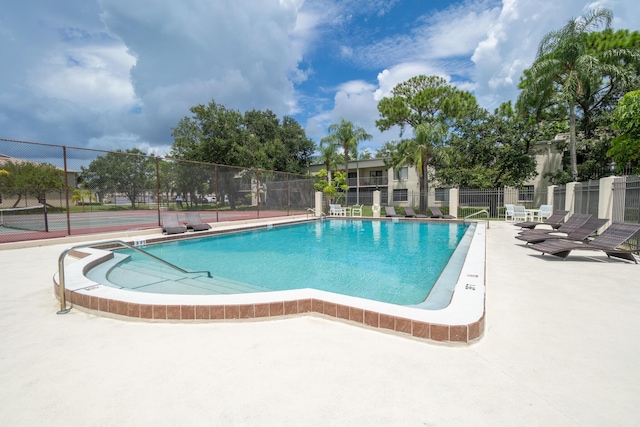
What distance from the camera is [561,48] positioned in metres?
16.3

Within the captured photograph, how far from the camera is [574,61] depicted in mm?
16484

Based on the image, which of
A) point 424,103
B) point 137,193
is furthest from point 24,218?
point 424,103

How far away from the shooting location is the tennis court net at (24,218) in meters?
13.5

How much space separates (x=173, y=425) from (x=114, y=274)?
195 inches

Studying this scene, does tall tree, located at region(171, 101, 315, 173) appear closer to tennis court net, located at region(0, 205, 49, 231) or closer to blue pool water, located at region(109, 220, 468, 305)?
tennis court net, located at region(0, 205, 49, 231)

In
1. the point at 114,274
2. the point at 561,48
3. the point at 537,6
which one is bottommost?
the point at 114,274

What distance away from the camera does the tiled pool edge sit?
270 centimetres

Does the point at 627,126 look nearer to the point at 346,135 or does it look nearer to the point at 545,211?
the point at 545,211

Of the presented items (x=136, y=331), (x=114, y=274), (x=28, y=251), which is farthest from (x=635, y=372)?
(x=28, y=251)

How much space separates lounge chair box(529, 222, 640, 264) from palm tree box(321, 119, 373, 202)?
2223 cm

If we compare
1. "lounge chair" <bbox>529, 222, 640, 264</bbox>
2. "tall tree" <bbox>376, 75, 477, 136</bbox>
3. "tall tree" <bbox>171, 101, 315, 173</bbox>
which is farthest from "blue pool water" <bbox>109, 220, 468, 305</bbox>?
"tall tree" <bbox>171, 101, 315, 173</bbox>

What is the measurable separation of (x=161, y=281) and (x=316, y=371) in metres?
4.04

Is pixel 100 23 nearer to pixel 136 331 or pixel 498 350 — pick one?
pixel 136 331

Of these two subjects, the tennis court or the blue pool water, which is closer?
the blue pool water
